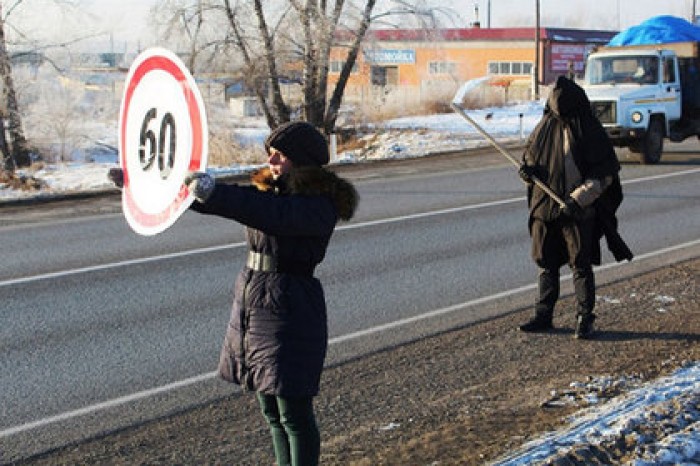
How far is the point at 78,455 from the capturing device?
509 cm

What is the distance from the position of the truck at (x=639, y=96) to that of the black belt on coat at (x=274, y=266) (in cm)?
1759

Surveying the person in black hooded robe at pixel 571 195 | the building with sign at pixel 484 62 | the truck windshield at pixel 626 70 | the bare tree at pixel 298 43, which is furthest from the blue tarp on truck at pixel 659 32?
the person in black hooded robe at pixel 571 195

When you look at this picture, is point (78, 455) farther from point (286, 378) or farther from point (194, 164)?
point (194, 164)

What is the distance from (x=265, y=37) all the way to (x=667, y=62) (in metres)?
12.8

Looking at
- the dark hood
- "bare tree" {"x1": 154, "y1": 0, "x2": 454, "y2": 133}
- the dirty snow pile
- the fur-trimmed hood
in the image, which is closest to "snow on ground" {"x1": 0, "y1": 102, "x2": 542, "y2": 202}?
"bare tree" {"x1": 154, "y1": 0, "x2": 454, "y2": 133}

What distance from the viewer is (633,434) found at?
14.8 ft

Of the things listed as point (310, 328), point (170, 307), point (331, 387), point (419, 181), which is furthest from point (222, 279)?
point (419, 181)

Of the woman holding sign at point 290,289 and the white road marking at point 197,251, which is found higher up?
the woman holding sign at point 290,289

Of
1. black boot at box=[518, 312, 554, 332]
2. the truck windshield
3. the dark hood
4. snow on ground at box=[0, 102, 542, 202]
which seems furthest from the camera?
the truck windshield

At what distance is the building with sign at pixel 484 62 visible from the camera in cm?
4562

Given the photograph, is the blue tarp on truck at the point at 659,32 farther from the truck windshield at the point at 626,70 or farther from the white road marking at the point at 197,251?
the white road marking at the point at 197,251

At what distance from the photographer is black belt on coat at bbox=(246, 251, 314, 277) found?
3789 mm

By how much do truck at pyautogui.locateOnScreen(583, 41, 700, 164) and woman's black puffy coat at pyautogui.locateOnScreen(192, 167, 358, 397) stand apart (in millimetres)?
17555

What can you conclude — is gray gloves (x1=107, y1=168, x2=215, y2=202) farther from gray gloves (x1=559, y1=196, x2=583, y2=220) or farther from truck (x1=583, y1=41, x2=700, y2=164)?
truck (x1=583, y1=41, x2=700, y2=164)
